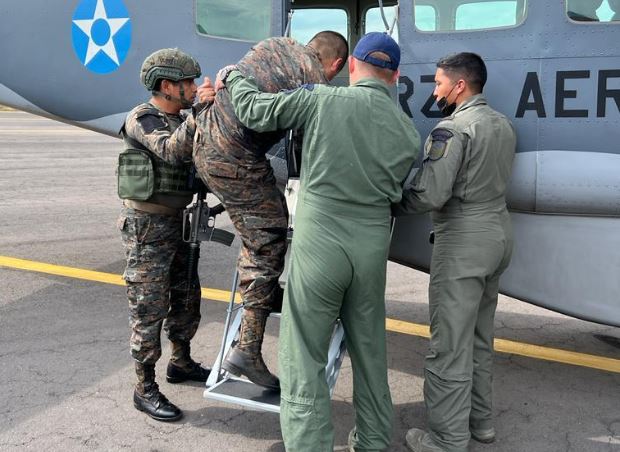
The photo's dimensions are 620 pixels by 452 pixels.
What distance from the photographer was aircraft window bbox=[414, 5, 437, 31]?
3730 mm

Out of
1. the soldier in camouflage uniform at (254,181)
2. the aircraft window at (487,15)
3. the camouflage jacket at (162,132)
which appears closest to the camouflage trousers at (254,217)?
the soldier in camouflage uniform at (254,181)

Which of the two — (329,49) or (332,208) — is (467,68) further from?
(332,208)

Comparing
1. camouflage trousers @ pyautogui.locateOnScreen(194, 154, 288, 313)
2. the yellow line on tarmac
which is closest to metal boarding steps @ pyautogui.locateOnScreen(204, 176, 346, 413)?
camouflage trousers @ pyautogui.locateOnScreen(194, 154, 288, 313)

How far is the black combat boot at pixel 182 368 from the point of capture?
3979 millimetres

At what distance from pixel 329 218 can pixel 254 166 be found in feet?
1.88

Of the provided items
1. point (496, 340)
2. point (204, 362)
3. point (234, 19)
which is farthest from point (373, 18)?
point (204, 362)

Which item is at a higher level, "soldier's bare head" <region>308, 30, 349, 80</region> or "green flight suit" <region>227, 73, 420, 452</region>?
"soldier's bare head" <region>308, 30, 349, 80</region>

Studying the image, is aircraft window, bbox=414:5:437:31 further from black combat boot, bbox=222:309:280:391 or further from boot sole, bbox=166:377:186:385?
boot sole, bbox=166:377:186:385

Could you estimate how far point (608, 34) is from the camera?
11.3 feet

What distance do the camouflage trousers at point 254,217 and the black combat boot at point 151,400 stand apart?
0.84m

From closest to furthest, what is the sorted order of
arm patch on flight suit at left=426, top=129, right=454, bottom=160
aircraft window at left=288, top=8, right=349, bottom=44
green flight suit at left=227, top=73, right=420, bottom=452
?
green flight suit at left=227, top=73, right=420, bottom=452 < arm patch on flight suit at left=426, top=129, right=454, bottom=160 < aircraft window at left=288, top=8, right=349, bottom=44

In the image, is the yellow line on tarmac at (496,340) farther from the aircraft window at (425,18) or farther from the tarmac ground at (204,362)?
the aircraft window at (425,18)

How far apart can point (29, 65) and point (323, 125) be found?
3.38 m

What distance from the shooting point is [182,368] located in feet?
13.1
